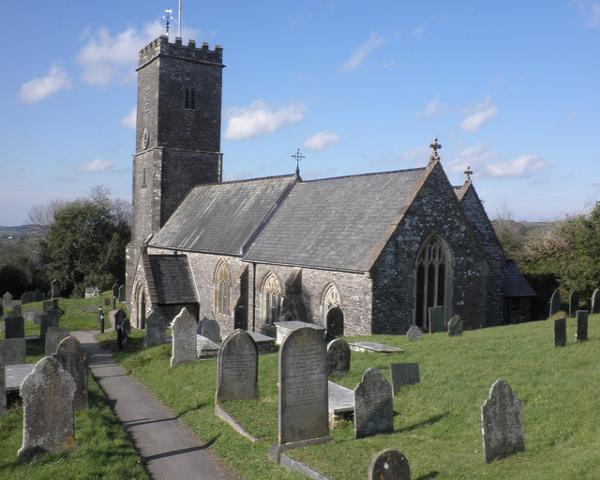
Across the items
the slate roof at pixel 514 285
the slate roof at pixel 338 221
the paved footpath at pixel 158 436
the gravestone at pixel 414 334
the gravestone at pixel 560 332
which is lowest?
the paved footpath at pixel 158 436

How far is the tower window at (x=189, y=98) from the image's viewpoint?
3319 cm

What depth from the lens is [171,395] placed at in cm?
1314

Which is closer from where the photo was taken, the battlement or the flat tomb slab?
the flat tomb slab

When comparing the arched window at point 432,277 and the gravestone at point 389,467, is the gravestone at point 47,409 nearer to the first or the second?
the gravestone at point 389,467

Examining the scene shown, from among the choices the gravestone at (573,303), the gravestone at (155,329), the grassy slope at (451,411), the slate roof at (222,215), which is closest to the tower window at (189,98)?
the slate roof at (222,215)

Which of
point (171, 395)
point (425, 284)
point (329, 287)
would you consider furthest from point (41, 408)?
point (425, 284)

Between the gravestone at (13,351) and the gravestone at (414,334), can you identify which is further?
the gravestone at (414,334)

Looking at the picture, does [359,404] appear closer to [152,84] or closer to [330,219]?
[330,219]

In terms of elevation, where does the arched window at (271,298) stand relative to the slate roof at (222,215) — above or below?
below

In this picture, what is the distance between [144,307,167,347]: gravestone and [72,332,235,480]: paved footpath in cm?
286

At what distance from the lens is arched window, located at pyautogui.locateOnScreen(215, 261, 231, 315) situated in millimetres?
25344

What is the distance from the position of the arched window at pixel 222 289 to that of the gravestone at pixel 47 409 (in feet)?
52.0

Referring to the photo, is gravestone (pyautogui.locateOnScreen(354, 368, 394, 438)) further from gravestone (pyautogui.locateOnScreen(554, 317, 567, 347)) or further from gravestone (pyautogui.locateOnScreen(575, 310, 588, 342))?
gravestone (pyautogui.locateOnScreen(575, 310, 588, 342))

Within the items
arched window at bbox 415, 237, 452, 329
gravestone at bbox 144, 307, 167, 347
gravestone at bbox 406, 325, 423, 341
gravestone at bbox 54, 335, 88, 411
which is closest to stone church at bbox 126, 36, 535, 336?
arched window at bbox 415, 237, 452, 329
